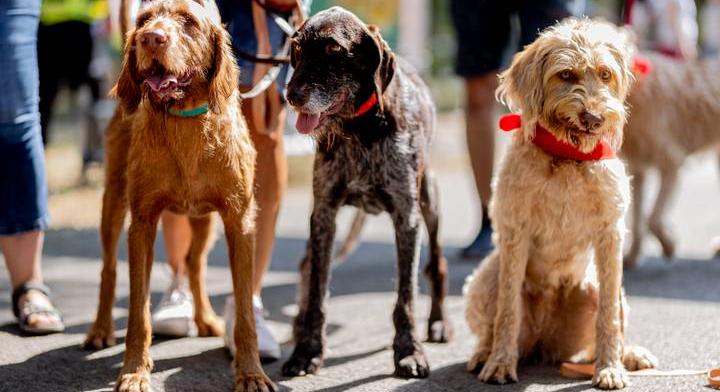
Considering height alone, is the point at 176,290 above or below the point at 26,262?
below

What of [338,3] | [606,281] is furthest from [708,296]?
[338,3]

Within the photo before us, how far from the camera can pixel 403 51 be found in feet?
42.8

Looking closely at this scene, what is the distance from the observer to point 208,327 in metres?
4.76

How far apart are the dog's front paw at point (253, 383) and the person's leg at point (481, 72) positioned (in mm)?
3189

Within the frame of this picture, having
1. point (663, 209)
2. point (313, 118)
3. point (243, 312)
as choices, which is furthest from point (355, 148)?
point (663, 209)

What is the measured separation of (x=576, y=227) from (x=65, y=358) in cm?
238

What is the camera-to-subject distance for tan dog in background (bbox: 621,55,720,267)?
661cm

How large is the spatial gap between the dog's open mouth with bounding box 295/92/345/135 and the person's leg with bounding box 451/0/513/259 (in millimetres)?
2710

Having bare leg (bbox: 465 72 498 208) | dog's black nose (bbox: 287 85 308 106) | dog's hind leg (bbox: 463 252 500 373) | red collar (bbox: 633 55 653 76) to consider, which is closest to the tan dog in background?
red collar (bbox: 633 55 653 76)

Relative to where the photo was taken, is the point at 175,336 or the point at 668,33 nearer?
the point at 175,336

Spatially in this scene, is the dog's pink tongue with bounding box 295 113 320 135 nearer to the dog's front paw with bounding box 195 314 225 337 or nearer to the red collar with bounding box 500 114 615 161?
the red collar with bounding box 500 114 615 161

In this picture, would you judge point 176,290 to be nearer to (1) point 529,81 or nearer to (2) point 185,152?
(2) point 185,152

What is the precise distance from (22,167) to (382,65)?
6.40 ft

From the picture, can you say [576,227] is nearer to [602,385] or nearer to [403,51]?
[602,385]
